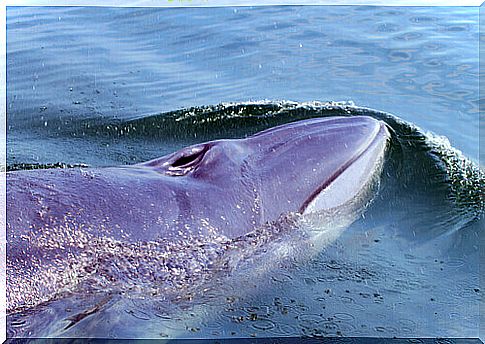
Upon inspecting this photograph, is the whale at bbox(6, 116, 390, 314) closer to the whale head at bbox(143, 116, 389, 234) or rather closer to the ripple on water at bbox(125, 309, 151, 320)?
the whale head at bbox(143, 116, 389, 234)

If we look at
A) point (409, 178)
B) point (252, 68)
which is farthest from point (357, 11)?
point (409, 178)

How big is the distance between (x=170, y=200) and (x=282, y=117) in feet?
15.4

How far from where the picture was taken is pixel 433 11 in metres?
15.1

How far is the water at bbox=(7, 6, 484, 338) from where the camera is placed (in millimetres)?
6355

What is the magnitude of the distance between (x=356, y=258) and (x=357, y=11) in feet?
30.1

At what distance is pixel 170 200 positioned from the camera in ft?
20.6

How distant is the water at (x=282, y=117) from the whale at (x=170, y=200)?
10.4 inches

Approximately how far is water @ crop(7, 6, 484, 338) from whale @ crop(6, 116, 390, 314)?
26 cm

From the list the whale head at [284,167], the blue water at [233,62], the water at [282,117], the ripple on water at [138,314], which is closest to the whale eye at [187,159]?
the whale head at [284,167]

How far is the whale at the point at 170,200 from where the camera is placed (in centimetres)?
571

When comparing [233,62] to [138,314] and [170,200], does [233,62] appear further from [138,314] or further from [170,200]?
[138,314]

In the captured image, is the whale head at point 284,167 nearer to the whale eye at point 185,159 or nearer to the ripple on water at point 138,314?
the whale eye at point 185,159

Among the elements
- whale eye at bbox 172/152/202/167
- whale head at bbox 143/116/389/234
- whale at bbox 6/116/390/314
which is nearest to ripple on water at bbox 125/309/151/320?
whale at bbox 6/116/390/314

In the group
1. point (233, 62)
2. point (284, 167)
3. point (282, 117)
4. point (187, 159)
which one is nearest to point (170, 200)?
point (187, 159)
